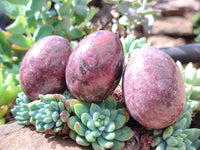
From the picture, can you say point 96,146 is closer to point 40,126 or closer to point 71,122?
point 71,122

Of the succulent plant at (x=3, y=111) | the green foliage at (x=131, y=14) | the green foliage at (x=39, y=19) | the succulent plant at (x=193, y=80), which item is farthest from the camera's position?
the green foliage at (x=131, y=14)

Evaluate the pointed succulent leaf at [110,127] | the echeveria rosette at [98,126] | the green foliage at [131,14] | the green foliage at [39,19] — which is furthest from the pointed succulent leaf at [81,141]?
the green foliage at [131,14]

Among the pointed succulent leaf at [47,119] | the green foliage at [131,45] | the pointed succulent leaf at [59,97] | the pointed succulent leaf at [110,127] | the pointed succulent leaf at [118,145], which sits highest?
the green foliage at [131,45]

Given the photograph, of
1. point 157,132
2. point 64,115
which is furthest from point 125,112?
point 64,115

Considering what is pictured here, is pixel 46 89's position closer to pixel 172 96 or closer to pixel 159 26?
pixel 172 96

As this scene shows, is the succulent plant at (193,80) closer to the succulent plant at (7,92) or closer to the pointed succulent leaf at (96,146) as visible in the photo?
the pointed succulent leaf at (96,146)

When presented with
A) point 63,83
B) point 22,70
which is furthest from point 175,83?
point 22,70
